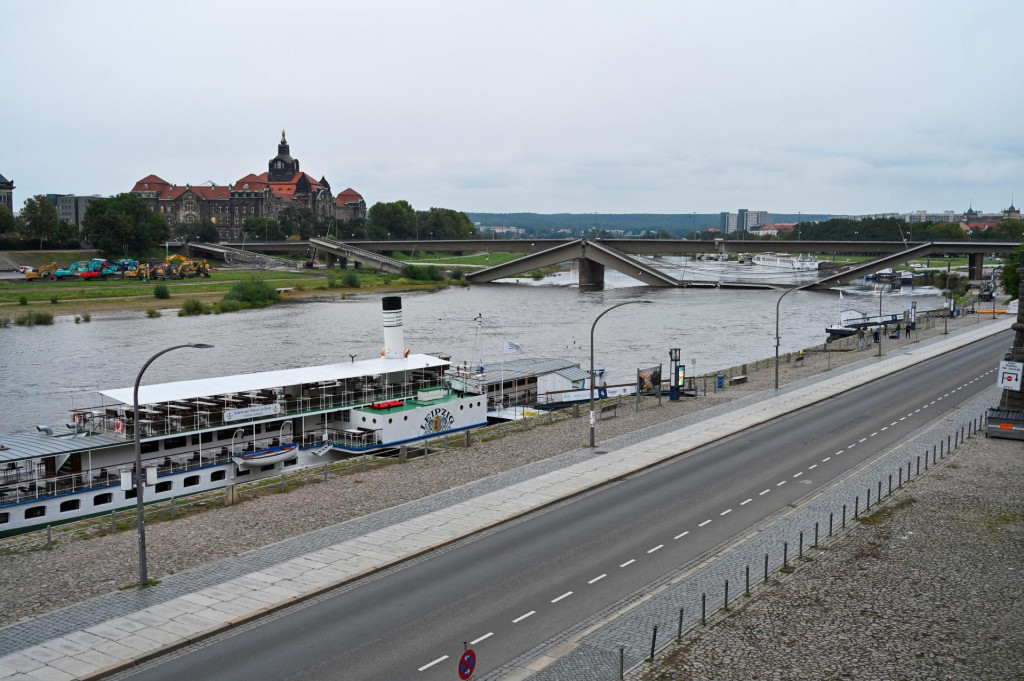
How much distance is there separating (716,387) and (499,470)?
2379 centimetres

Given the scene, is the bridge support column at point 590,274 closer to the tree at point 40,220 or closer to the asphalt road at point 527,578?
the tree at point 40,220

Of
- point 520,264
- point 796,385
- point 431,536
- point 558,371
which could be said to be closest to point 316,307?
point 520,264

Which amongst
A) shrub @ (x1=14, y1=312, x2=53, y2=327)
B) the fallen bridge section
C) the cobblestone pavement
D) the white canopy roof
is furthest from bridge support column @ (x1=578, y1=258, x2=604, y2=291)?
the cobblestone pavement

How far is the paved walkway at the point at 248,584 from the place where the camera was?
696 inches

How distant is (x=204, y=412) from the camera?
113 feet

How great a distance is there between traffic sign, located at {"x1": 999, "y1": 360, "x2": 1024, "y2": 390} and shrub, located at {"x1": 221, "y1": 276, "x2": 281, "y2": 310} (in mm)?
90735

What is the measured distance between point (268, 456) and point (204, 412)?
10.1ft

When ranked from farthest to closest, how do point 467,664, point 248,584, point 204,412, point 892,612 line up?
point 204,412 < point 248,584 < point 892,612 < point 467,664

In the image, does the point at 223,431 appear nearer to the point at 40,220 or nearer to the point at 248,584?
the point at 248,584

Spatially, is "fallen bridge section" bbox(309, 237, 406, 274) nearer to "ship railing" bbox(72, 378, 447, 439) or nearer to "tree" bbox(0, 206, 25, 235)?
"tree" bbox(0, 206, 25, 235)

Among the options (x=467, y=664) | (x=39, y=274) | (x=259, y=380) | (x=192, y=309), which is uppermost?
(x=39, y=274)

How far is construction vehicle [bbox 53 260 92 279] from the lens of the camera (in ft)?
446

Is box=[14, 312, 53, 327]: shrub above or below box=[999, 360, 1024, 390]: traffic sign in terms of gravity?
below

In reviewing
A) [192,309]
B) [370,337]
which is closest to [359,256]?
[192,309]
